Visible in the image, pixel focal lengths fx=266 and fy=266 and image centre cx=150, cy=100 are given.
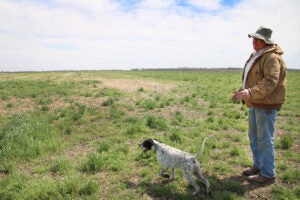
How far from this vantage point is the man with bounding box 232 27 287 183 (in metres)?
4.93

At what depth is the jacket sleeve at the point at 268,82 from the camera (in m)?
4.90

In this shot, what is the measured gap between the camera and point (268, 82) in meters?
4.90

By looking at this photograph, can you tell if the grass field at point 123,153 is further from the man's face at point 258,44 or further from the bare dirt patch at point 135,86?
the bare dirt patch at point 135,86

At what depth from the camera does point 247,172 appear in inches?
241

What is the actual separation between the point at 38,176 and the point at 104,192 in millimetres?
1891

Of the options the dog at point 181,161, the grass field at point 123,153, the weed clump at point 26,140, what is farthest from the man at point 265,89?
the weed clump at point 26,140

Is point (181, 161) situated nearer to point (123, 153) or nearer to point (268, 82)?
point (268, 82)

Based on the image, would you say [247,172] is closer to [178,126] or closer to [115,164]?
[115,164]

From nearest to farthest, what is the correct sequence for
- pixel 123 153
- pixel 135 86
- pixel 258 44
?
pixel 258 44
pixel 123 153
pixel 135 86

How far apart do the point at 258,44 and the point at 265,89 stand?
967 millimetres

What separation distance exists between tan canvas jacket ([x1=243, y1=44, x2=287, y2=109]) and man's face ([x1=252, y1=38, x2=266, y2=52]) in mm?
111

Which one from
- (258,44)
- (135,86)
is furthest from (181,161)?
(135,86)

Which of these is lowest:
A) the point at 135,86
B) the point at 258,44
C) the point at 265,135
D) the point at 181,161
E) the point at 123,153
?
the point at 123,153

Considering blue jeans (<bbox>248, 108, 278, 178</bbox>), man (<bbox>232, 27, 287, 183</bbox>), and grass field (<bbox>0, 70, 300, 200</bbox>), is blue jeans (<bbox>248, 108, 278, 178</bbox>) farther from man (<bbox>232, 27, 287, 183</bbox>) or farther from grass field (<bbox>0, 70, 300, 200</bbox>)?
grass field (<bbox>0, 70, 300, 200</bbox>)
